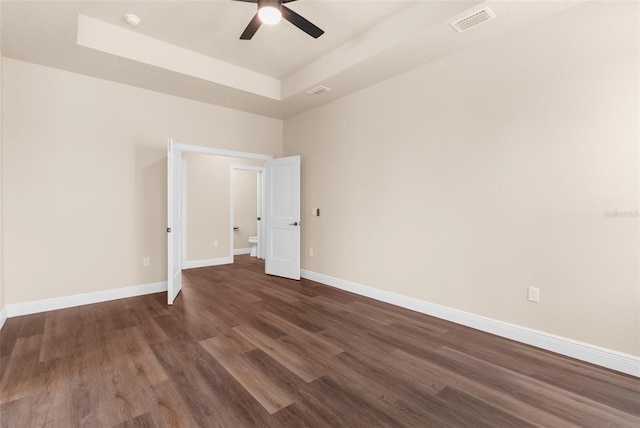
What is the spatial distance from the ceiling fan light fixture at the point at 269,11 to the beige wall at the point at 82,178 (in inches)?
101

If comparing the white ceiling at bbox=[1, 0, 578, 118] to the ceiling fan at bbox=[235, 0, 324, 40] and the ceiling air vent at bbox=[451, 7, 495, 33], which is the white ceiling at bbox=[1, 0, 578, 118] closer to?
the ceiling air vent at bbox=[451, 7, 495, 33]

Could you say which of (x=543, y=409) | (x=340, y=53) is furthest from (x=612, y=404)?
(x=340, y=53)

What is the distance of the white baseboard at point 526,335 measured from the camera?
2209 millimetres

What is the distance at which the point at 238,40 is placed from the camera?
131 inches

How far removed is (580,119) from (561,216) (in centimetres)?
80

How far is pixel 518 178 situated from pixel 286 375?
2625 mm

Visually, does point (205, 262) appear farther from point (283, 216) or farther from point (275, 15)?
point (275, 15)

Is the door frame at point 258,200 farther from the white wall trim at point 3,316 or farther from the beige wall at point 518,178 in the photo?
the white wall trim at point 3,316

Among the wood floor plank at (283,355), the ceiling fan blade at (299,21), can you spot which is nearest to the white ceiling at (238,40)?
the ceiling fan blade at (299,21)

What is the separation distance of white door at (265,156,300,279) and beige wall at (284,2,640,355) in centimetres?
126

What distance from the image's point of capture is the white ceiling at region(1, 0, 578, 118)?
101 inches

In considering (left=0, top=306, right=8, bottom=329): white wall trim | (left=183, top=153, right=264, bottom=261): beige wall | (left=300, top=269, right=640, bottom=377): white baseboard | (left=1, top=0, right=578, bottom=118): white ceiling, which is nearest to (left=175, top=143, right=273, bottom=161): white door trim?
(left=1, top=0, right=578, bottom=118): white ceiling

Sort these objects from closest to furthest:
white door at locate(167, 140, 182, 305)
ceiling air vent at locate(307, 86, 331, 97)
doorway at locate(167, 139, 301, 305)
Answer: white door at locate(167, 140, 182, 305)
ceiling air vent at locate(307, 86, 331, 97)
doorway at locate(167, 139, 301, 305)

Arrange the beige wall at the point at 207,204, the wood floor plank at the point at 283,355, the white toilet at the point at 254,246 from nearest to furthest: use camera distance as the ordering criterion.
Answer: the wood floor plank at the point at 283,355 → the beige wall at the point at 207,204 → the white toilet at the point at 254,246
